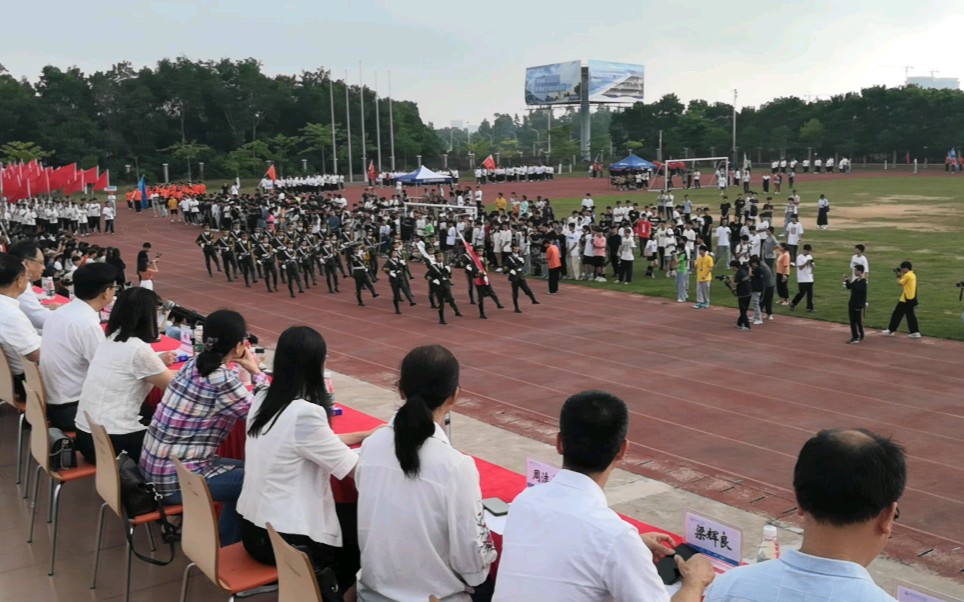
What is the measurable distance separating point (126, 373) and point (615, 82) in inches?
3303

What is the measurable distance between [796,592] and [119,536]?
5.60 m

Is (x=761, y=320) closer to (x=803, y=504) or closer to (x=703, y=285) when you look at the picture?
(x=703, y=285)

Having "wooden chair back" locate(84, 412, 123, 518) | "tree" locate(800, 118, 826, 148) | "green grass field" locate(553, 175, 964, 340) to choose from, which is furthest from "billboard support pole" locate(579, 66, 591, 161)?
"wooden chair back" locate(84, 412, 123, 518)


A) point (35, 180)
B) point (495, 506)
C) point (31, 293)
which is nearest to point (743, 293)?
point (31, 293)

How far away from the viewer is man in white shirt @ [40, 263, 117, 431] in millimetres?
6504

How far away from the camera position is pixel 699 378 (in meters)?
13.7

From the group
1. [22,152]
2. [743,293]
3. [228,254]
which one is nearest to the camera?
[743,293]

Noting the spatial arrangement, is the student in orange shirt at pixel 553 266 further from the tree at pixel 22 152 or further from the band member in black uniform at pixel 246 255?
the tree at pixel 22 152

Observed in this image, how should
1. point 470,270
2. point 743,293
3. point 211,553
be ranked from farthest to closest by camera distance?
point 470,270 → point 743,293 → point 211,553

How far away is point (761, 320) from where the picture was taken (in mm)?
18062

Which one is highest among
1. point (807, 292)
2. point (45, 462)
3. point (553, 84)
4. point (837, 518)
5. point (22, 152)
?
point (553, 84)

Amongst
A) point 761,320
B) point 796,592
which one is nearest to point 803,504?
point 796,592

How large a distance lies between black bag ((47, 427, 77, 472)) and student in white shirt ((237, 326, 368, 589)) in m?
2.29

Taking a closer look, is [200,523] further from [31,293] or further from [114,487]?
[31,293]
